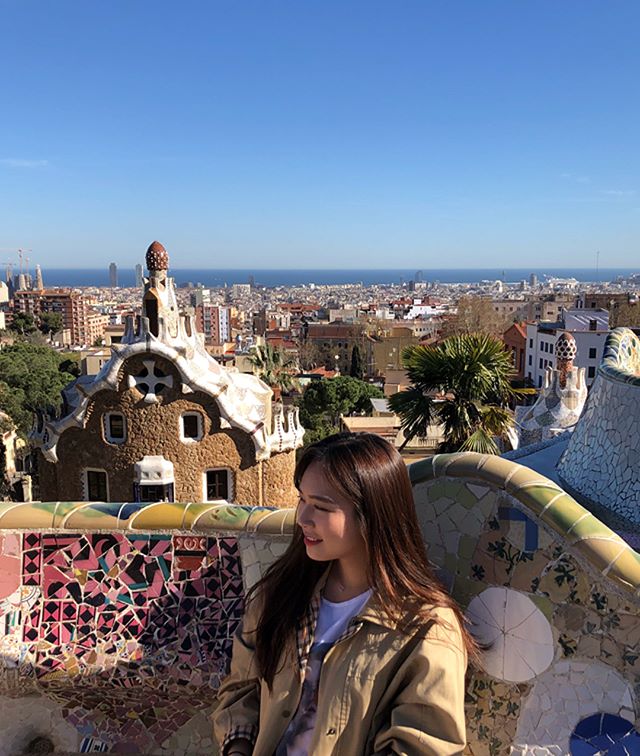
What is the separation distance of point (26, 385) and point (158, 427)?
1883 centimetres

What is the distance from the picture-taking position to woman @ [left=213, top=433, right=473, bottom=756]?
7.28 ft

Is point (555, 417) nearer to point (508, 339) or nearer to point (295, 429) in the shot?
point (295, 429)

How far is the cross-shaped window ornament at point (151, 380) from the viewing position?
35.0ft

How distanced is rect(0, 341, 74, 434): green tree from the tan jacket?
23236 millimetres

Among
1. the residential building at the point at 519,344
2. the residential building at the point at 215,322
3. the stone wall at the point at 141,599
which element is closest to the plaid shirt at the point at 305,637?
the stone wall at the point at 141,599

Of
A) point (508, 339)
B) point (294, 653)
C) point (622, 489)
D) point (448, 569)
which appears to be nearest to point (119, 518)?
point (294, 653)

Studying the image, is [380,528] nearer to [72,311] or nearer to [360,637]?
[360,637]

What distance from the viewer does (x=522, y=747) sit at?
9.10 feet

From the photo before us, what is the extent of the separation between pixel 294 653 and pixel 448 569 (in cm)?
74

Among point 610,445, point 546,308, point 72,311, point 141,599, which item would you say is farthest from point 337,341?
point 141,599

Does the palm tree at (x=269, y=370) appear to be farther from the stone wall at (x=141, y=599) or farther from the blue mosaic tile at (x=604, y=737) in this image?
the blue mosaic tile at (x=604, y=737)

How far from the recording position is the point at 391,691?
224cm

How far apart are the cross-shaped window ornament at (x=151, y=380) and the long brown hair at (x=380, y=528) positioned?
8545 millimetres

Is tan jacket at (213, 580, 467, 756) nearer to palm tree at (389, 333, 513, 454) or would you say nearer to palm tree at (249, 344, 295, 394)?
palm tree at (389, 333, 513, 454)
